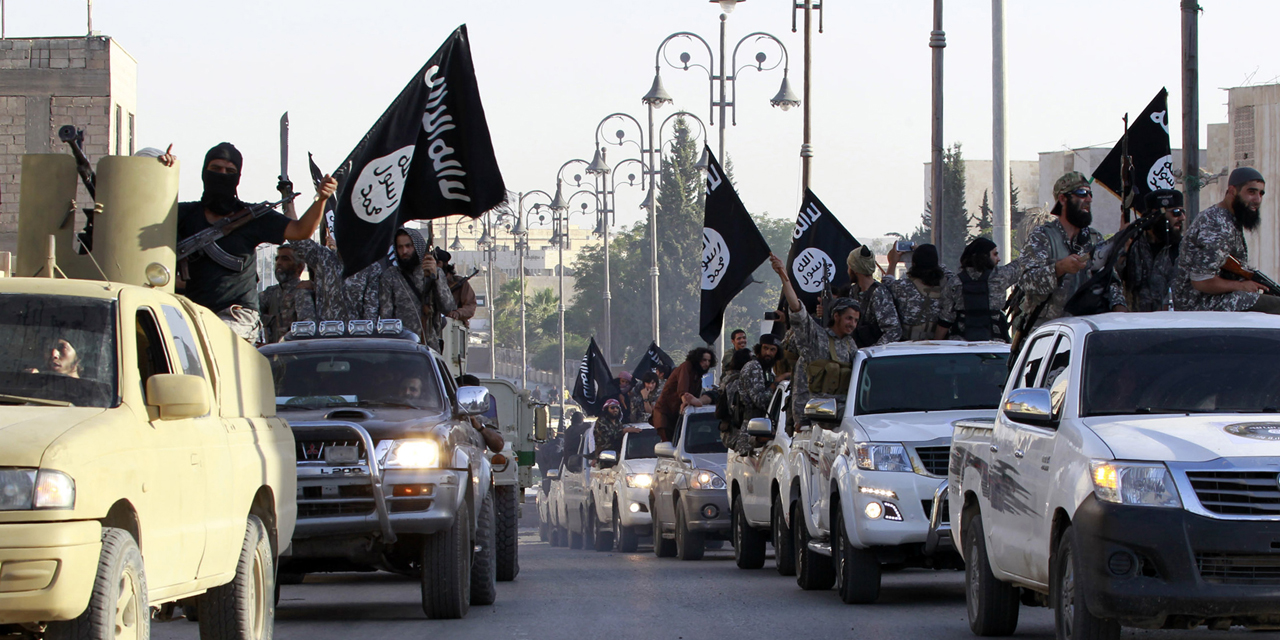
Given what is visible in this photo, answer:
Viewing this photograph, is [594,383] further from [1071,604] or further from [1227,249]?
[1071,604]

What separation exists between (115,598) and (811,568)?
7758mm

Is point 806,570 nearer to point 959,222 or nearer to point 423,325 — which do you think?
point 423,325

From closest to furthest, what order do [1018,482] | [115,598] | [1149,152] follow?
[115,598] → [1018,482] → [1149,152]

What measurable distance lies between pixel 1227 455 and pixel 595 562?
41.1 feet

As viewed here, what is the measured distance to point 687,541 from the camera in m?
18.6

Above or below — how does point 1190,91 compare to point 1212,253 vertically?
above

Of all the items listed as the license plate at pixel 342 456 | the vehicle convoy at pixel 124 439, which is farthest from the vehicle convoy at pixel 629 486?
the vehicle convoy at pixel 124 439

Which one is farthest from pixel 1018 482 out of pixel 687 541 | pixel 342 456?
pixel 687 541

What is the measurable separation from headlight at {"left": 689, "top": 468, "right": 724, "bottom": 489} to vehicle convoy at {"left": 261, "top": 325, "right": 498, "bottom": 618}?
6528 millimetres

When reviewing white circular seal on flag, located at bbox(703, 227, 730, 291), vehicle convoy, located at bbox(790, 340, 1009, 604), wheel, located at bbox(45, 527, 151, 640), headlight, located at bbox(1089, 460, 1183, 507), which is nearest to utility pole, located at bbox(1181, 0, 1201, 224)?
vehicle convoy, located at bbox(790, 340, 1009, 604)

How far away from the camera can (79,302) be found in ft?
22.1

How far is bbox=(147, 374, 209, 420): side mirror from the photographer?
6395 millimetres

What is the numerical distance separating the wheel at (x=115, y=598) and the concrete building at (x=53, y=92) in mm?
35363

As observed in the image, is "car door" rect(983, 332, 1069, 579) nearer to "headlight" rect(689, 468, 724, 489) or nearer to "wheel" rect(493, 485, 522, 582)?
"wheel" rect(493, 485, 522, 582)
